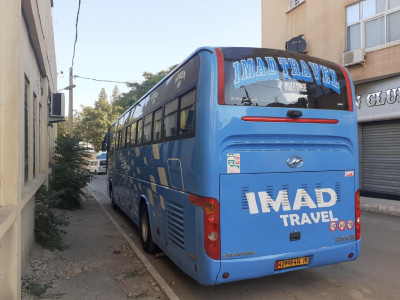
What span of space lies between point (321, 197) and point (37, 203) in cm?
538

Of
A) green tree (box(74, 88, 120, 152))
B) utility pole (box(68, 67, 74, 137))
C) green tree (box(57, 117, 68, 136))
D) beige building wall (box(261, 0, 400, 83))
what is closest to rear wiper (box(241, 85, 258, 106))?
green tree (box(57, 117, 68, 136))

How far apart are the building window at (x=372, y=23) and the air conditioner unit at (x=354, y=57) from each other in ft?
1.72

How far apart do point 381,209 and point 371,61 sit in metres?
5.64

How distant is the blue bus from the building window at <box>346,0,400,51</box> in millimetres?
9370

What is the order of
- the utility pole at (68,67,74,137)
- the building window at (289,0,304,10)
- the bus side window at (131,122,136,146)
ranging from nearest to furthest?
the bus side window at (131,122,136,146), the building window at (289,0,304,10), the utility pole at (68,67,74,137)

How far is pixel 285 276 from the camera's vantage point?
491 centimetres

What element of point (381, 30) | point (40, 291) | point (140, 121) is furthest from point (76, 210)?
point (381, 30)

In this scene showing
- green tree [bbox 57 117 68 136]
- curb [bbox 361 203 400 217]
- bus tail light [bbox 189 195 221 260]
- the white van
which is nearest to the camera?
bus tail light [bbox 189 195 221 260]

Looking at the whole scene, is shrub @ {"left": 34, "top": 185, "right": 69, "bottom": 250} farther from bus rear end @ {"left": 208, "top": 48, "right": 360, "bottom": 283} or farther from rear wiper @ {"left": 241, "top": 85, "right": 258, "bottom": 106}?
rear wiper @ {"left": 241, "top": 85, "right": 258, "bottom": 106}

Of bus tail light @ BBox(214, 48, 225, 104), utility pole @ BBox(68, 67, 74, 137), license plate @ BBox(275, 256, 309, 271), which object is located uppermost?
utility pole @ BBox(68, 67, 74, 137)

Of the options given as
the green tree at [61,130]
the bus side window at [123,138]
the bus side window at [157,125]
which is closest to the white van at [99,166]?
the green tree at [61,130]

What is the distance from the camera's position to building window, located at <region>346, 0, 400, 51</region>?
38.4ft

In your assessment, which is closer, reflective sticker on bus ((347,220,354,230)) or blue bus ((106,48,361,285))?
blue bus ((106,48,361,285))

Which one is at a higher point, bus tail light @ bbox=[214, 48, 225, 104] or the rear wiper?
bus tail light @ bbox=[214, 48, 225, 104]
